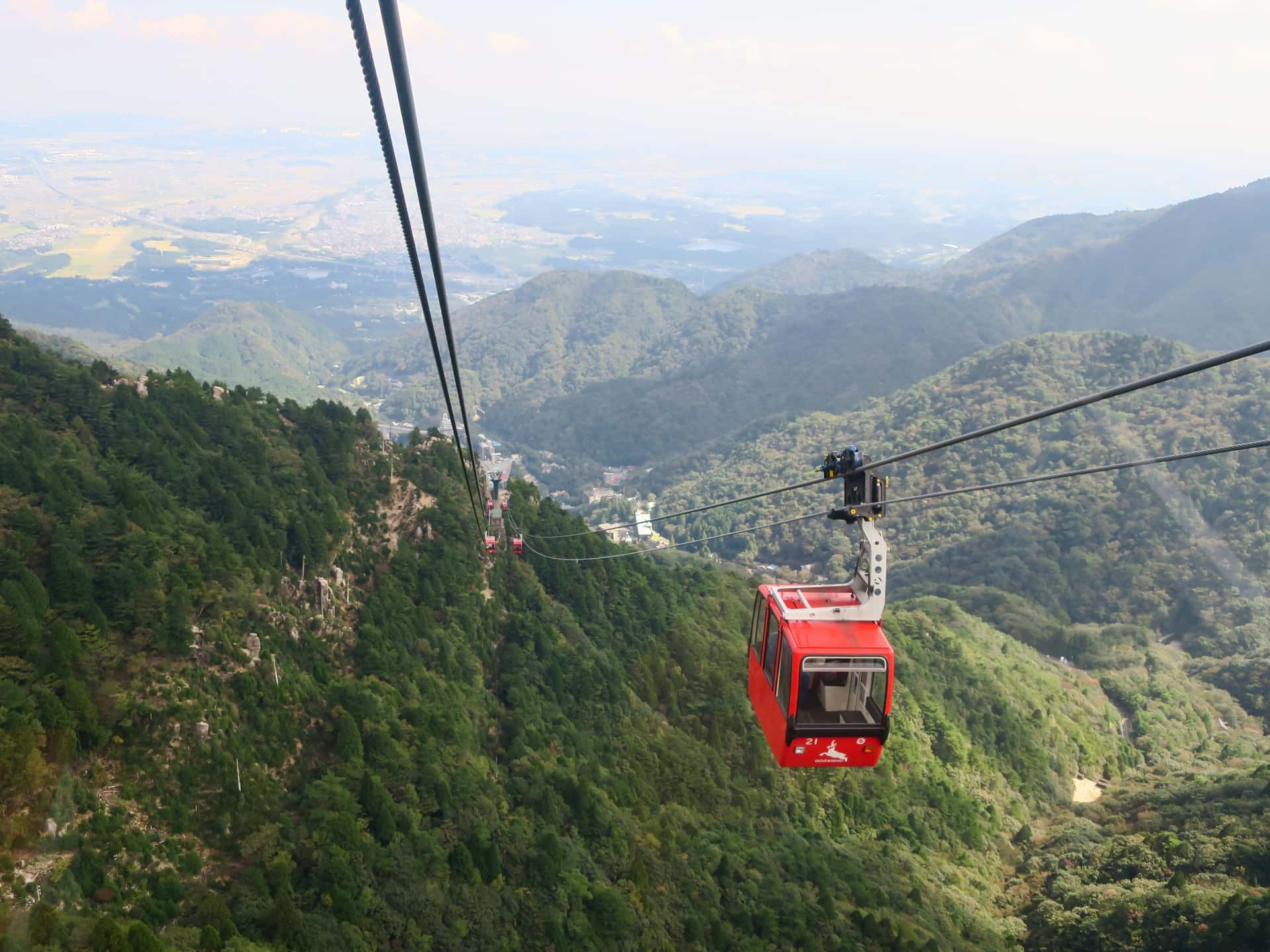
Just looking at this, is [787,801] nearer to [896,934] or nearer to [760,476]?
[896,934]

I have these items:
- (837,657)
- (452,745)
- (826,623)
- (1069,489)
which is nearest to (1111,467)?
(837,657)

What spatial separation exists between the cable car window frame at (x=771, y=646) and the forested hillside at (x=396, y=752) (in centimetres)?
1344

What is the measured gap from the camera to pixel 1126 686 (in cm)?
8175

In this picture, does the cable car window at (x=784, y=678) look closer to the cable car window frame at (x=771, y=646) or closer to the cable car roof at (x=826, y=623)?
the cable car window frame at (x=771, y=646)

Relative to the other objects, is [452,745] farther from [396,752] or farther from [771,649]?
[771,649]

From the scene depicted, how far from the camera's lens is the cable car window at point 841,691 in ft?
44.6

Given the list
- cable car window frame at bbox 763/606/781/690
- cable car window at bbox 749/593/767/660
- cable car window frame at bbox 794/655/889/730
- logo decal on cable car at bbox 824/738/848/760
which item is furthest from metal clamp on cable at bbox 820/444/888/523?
Answer: logo decal on cable car at bbox 824/738/848/760

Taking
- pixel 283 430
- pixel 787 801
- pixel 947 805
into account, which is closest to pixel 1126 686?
pixel 947 805

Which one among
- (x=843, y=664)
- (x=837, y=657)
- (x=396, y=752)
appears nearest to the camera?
(x=837, y=657)

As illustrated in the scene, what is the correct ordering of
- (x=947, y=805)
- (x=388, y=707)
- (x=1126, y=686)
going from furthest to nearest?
1. (x=1126, y=686)
2. (x=947, y=805)
3. (x=388, y=707)

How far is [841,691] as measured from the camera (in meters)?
14.9

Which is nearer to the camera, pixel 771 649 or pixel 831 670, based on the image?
pixel 831 670

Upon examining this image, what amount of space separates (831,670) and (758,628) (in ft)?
9.11

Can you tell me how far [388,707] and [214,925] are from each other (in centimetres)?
1240
